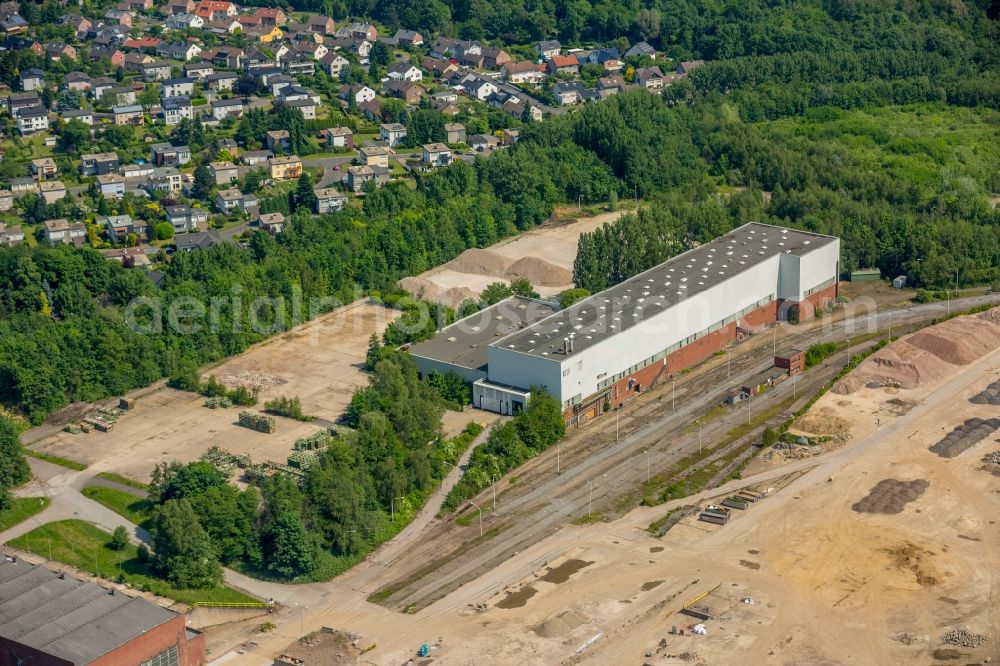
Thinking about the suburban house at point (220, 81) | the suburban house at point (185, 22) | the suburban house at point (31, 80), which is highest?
the suburban house at point (185, 22)

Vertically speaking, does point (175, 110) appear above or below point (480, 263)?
above

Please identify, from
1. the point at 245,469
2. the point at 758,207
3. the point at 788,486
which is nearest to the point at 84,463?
the point at 245,469

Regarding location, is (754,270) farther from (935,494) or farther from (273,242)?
(273,242)

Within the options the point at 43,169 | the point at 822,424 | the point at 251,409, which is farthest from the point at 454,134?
the point at 822,424

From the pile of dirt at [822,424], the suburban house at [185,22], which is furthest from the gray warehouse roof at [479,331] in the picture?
the suburban house at [185,22]

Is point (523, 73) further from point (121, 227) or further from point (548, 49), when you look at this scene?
point (121, 227)

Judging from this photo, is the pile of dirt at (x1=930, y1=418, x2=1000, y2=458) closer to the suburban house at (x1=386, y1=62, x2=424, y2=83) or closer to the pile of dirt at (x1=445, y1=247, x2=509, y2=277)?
the pile of dirt at (x1=445, y1=247, x2=509, y2=277)

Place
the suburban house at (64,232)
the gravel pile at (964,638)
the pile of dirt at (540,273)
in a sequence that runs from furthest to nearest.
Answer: the suburban house at (64,232) → the pile of dirt at (540,273) → the gravel pile at (964,638)

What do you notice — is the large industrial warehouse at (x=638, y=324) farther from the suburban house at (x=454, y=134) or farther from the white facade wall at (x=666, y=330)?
the suburban house at (x=454, y=134)
